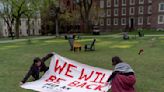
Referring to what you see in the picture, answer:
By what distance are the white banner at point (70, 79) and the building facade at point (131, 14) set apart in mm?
57276

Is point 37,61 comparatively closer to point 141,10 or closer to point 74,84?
point 74,84

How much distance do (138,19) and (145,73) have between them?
6337 cm

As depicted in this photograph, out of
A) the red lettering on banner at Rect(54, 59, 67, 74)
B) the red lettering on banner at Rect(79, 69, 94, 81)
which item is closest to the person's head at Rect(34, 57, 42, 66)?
the red lettering on banner at Rect(54, 59, 67, 74)

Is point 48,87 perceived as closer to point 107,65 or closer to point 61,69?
point 61,69

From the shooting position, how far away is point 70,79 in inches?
363

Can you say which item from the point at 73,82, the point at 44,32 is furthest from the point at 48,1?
the point at 73,82

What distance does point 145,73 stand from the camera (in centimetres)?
1096

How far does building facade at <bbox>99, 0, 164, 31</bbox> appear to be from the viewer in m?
64.2

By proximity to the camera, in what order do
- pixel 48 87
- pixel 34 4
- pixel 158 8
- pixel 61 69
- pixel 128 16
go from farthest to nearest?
pixel 128 16 → pixel 158 8 → pixel 34 4 → pixel 61 69 → pixel 48 87

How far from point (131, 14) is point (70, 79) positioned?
66920mm

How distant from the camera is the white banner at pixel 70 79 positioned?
830 cm

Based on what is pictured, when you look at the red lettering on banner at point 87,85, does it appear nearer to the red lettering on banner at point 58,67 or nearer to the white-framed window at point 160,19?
the red lettering on banner at point 58,67

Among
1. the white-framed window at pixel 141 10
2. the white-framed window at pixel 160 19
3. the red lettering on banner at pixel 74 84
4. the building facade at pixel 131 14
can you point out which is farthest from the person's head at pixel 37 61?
the white-framed window at pixel 141 10

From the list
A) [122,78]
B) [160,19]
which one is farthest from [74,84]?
[160,19]
